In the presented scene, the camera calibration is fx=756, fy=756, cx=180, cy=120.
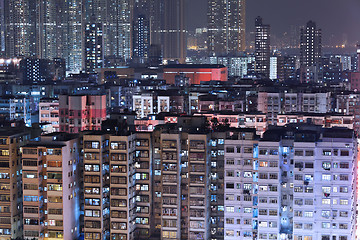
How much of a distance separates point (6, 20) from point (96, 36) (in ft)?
74.5

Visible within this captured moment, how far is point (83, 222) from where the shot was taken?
26047 millimetres

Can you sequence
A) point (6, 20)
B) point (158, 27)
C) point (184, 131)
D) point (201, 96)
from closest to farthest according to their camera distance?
point (184, 131) < point (201, 96) < point (6, 20) < point (158, 27)

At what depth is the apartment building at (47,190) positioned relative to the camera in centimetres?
2491

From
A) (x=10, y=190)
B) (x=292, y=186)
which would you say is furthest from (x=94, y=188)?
(x=292, y=186)

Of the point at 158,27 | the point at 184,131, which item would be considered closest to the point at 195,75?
the point at 158,27

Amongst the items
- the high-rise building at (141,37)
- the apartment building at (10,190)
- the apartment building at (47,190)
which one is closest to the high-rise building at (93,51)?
the high-rise building at (141,37)

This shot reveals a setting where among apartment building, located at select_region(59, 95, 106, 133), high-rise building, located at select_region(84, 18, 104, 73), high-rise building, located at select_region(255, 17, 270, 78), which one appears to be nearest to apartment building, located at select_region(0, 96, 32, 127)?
apartment building, located at select_region(59, 95, 106, 133)

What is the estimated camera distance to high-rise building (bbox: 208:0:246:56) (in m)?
104

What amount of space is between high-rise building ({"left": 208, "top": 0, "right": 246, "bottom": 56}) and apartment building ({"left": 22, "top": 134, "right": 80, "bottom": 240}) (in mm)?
79282

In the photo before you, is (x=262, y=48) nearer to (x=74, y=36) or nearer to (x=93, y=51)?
(x=93, y=51)

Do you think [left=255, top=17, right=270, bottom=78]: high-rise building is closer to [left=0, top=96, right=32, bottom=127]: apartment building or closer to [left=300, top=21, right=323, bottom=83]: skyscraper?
[left=300, top=21, right=323, bottom=83]: skyscraper

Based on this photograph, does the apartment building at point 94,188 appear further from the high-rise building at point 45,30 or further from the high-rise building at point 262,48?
the high-rise building at point 45,30

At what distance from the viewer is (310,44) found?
8512 centimetres

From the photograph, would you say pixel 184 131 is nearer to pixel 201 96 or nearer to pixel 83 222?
pixel 83 222
